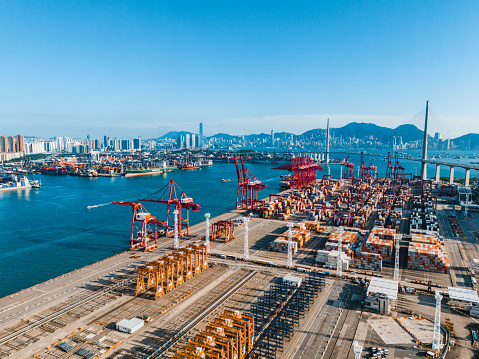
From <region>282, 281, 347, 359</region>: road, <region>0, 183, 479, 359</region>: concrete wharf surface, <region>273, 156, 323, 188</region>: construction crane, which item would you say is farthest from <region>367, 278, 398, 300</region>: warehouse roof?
<region>273, 156, 323, 188</region>: construction crane

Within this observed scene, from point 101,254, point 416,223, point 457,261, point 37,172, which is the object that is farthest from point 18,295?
point 37,172

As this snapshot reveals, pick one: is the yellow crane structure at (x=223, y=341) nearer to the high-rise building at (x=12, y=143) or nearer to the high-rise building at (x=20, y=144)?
the high-rise building at (x=12, y=143)

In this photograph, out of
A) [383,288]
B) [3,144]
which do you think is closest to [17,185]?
[383,288]

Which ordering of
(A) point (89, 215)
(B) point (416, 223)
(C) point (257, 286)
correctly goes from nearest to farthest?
(C) point (257, 286), (B) point (416, 223), (A) point (89, 215)

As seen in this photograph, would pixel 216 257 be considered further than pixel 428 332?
Yes

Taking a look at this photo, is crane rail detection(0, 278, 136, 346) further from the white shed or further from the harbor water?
the harbor water

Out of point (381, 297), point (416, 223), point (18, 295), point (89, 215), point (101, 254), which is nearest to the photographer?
point (381, 297)

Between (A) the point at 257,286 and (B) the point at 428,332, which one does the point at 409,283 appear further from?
(A) the point at 257,286

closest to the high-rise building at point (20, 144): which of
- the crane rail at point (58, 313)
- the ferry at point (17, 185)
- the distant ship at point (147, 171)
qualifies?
the distant ship at point (147, 171)
